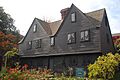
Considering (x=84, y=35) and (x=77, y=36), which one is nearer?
(x=84, y=35)

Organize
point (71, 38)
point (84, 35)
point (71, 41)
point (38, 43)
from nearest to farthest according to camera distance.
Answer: point (84, 35), point (71, 41), point (71, 38), point (38, 43)

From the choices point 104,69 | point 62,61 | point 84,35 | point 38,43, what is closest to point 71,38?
point 84,35

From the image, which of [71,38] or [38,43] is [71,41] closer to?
[71,38]

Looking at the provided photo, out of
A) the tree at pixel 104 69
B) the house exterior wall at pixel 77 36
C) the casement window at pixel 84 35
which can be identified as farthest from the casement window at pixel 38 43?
the tree at pixel 104 69

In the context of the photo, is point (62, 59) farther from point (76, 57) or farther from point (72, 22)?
point (72, 22)

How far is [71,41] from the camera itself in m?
28.6

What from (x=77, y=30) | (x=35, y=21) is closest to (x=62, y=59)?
(x=77, y=30)

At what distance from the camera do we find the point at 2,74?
12.9 meters

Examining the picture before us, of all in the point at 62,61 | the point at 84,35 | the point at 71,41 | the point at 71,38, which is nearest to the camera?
the point at 84,35

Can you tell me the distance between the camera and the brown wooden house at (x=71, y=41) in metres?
26.1

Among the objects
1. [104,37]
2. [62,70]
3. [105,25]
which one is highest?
[105,25]

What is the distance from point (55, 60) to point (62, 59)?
1.61 m

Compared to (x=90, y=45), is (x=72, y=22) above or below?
above

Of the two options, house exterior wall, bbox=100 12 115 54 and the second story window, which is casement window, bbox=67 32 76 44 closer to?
the second story window
